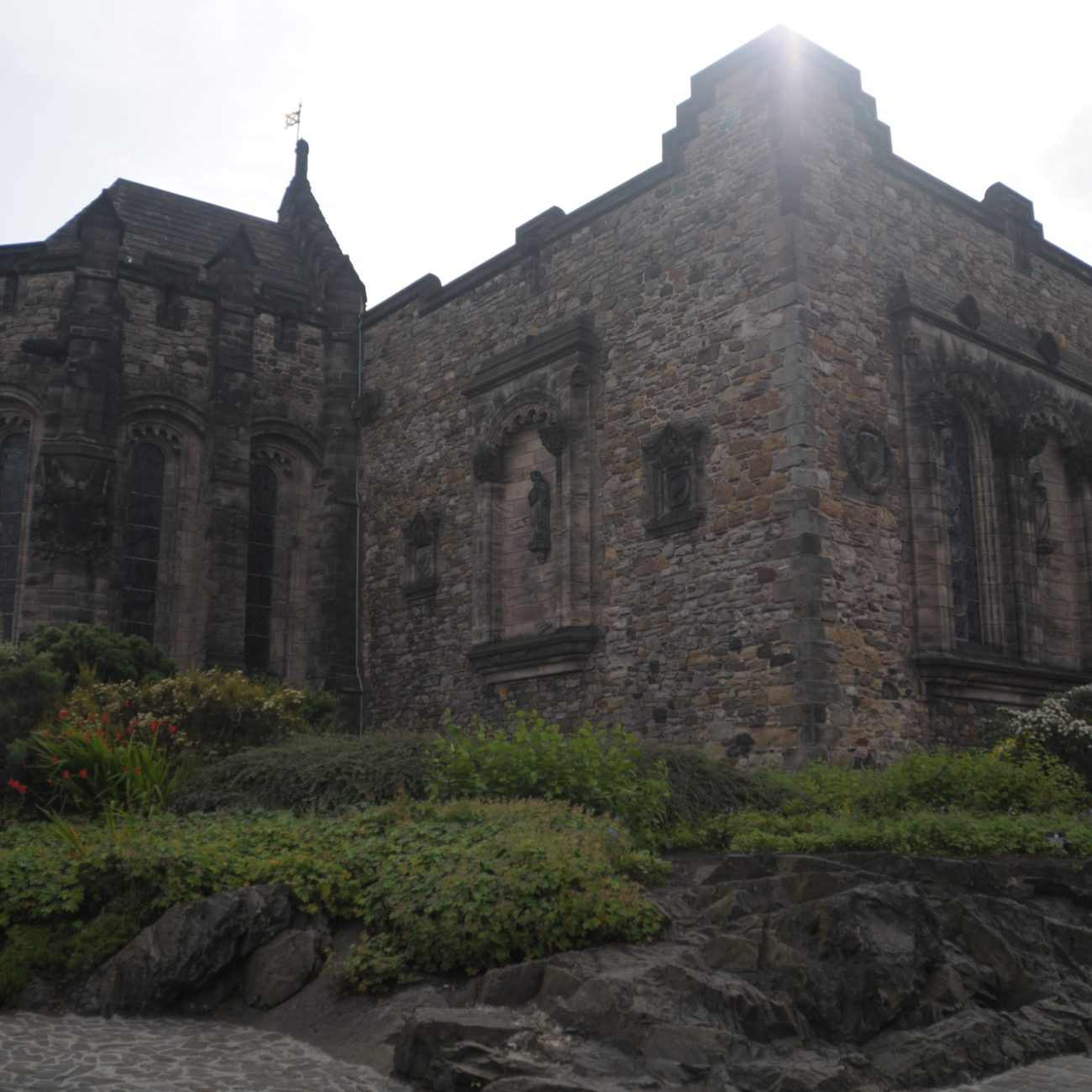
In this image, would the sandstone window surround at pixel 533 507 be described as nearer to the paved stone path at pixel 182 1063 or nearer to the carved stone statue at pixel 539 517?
the carved stone statue at pixel 539 517

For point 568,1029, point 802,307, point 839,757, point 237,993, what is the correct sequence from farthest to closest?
point 802,307 → point 839,757 → point 237,993 → point 568,1029

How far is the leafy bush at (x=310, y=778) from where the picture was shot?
408 inches

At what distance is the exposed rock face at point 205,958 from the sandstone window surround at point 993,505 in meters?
8.40

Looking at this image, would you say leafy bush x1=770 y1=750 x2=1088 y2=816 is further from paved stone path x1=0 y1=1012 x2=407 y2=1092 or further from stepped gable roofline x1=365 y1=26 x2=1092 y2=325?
stepped gable roofline x1=365 y1=26 x2=1092 y2=325

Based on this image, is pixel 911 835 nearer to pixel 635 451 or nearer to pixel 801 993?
pixel 801 993

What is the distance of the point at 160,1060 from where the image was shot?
Result: 648 centimetres

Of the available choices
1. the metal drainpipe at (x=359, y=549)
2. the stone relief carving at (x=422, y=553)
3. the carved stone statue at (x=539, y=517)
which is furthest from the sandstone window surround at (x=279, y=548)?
the carved stone statue at (x=539, y=517)

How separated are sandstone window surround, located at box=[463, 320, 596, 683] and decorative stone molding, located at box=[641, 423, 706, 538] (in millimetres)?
1166

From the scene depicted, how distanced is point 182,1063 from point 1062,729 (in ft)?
33.3

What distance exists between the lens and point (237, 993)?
25.3 feet

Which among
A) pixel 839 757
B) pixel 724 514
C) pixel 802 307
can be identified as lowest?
pixel 839 757

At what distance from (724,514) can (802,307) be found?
7.80ft

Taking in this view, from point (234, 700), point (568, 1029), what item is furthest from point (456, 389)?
point (568, 1029)

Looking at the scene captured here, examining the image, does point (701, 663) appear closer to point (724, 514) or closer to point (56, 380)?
point (724, 514)
